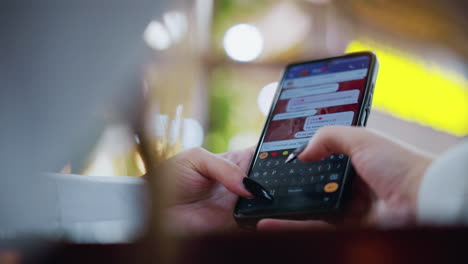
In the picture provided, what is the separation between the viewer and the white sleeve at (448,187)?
223 millimetres

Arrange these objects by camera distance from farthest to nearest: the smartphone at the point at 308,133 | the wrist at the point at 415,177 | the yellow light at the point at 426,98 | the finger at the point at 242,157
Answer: the yellow light at the point at 426,98 → the finger at the point at 242,157 → the smartphone at the point at 308,133 → the wrist at the point at 415,177

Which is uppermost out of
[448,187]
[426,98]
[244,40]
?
[448,187]

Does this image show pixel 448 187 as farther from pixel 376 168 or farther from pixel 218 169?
pixel 218 169

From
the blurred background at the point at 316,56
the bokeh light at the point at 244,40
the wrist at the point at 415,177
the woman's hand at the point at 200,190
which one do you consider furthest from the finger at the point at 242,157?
the bokeh light at the point at 244,40

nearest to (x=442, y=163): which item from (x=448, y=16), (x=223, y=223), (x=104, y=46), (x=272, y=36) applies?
(x=223, y=223)

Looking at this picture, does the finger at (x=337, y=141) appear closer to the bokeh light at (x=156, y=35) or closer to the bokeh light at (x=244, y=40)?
the bokeh light at (x=156, y=35)

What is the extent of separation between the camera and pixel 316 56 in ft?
5.64

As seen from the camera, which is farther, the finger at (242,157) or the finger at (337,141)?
the finger at (242,157)

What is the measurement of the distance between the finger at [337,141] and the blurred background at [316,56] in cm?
58

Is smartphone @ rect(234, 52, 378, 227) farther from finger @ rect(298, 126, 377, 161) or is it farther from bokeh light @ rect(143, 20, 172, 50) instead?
bokeh light @ rect(143, 20, 172, 50)

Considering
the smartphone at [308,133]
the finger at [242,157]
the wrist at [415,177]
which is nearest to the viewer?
the wrist at [415,177]

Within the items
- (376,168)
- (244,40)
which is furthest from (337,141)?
(244,40)

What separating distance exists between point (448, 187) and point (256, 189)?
0.86 ft

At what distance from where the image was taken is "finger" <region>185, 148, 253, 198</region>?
0.50m
